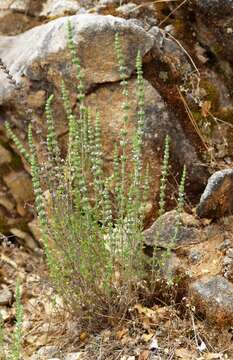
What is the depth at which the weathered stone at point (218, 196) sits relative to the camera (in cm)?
301

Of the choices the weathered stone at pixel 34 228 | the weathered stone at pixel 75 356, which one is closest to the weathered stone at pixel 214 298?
the weathered stone at pixel 75 356

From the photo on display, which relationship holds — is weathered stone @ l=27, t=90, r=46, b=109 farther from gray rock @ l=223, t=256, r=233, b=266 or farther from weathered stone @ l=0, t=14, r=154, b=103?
gray rock @ l=223, t=256, r=233, b=266

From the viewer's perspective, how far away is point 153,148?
11.0 feet

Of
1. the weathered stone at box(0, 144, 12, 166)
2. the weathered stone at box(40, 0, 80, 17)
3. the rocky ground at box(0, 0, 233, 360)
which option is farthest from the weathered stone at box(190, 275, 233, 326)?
the weathered stone at box(40, 0, 80, 17)

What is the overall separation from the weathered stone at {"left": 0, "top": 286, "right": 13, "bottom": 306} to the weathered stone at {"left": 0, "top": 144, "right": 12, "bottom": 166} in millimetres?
872

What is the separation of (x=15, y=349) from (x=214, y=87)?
2037 millimetres

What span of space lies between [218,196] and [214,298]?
0.59 m

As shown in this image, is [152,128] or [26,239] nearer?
[152,128]

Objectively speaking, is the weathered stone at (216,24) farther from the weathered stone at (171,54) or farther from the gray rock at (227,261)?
the gray rock at (227,261)

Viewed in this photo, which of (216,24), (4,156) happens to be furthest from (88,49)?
(4,156)

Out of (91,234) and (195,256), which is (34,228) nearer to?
(91,234)

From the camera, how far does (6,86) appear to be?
12.5 ft

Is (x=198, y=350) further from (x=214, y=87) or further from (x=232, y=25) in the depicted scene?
(x=232, y=25)

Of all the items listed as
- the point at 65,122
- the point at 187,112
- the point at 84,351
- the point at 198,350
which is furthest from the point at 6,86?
the point at 198,350
